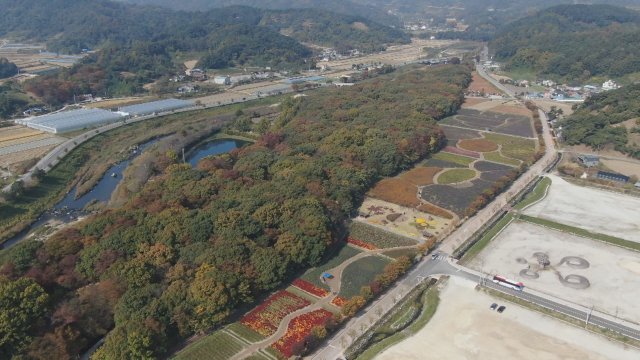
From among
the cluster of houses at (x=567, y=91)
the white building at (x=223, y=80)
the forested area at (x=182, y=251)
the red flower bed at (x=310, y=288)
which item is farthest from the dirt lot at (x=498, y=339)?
the white building at (x=223, y=80)

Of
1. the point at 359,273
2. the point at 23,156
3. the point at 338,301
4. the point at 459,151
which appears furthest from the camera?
the point at 459,151

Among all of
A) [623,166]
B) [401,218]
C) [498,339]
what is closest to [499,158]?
[623,166]

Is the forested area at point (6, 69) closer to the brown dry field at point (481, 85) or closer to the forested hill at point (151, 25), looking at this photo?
the forested hill at point (151, 25)

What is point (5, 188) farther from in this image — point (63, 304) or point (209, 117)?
point (209, 117)

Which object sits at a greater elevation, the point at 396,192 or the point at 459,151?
the point at 459,151

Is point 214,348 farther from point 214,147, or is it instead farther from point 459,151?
point 214,147

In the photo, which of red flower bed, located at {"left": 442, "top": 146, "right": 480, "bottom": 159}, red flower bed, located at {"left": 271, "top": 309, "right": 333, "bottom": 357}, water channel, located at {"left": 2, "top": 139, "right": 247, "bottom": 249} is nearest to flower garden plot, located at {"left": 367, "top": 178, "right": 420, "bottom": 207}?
red flower bed, located at {"left": 442, "top": 146, "right": 480, "bottom": 159}

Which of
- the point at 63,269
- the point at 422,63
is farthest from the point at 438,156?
the point at 422,63
